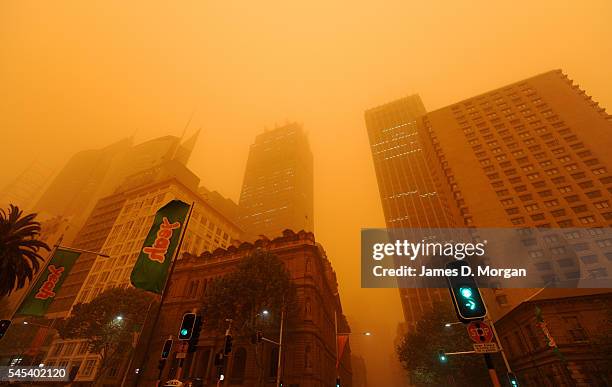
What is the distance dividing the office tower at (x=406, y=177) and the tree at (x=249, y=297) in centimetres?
9564

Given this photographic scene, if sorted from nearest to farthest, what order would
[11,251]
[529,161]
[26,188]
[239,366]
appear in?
[11,251], [239,366], [529,161], [26,188]

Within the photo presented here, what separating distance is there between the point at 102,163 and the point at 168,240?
627ft

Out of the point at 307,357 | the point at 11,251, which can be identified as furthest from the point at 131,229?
the point at 307,357

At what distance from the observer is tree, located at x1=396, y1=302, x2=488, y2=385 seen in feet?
115

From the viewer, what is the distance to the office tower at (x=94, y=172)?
442 feet

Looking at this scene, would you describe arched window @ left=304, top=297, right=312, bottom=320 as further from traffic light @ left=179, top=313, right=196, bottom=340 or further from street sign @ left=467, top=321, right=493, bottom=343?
street sign @ left=467, top=321, right=493, bottom=343

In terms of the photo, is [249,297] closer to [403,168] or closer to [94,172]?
[403,168]

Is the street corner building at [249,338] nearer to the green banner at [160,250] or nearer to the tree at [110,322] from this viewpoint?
the tree at [110,322]

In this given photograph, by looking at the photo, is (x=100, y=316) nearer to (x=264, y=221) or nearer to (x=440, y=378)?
(x=440, y=378)

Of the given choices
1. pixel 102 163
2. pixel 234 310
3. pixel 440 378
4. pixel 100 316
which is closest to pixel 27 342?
pixel 100 316

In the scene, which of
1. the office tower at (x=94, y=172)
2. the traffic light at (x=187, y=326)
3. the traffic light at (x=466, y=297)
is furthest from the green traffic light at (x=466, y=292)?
the office tower at (x=94, y=172)

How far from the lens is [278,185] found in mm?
149250

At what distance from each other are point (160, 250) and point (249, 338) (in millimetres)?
21706

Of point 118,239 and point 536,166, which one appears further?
point 118,239
